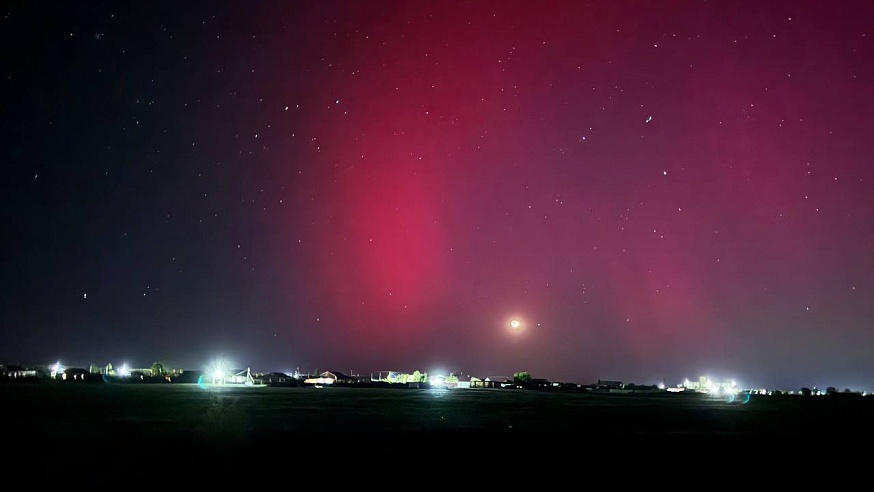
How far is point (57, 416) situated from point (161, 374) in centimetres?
15532

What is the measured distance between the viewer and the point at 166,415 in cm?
3497

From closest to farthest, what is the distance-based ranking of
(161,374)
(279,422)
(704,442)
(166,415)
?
(704,442) < (279,422) < (166,415) < (161,374)

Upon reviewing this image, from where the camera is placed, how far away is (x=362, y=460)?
19016 millimetres

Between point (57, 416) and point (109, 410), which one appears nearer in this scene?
point (57, 416)

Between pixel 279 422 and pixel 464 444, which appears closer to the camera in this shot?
pixel 464 444

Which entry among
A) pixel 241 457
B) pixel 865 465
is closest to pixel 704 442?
pixel 865 465

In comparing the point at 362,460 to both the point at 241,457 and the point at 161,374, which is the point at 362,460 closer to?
the point at 241,457

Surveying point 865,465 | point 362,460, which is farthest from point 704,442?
point 362,460

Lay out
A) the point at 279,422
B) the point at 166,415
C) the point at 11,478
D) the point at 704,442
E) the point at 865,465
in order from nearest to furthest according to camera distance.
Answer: the point at 11,478 < the point at 865,465 < the point at 704,442 < the point at 279,422 < the point at 166,415

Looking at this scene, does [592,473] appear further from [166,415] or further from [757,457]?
[166,415]

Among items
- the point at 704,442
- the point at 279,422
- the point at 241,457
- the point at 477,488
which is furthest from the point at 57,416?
the point at 704,442

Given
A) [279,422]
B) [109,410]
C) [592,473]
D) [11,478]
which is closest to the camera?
[11,478]

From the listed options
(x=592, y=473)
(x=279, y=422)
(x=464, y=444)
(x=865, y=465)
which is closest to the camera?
(x=592, y=473)

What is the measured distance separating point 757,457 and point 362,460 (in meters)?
12.7
